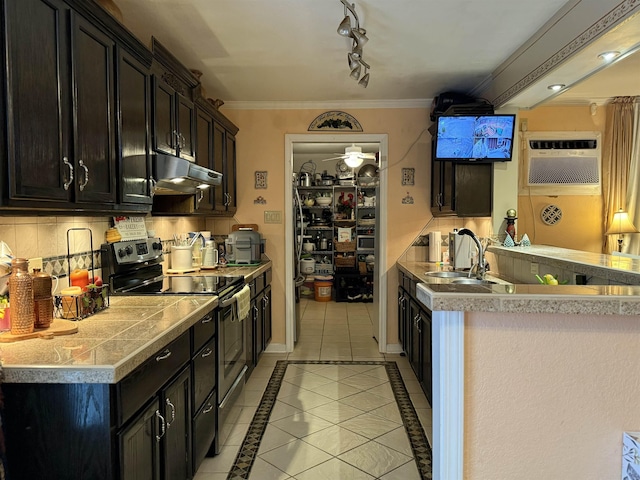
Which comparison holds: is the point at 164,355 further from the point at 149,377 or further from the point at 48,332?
the point at 48,332

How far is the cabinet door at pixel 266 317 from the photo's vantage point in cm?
394

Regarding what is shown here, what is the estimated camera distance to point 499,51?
299cm

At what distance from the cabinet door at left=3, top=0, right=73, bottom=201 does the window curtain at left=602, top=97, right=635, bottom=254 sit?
16.8 feet

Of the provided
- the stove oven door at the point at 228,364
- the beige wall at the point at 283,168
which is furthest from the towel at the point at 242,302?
the beige wall at the point at 283,168

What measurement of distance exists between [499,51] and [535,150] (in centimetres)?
207

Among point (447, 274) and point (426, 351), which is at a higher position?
point (447, 274)

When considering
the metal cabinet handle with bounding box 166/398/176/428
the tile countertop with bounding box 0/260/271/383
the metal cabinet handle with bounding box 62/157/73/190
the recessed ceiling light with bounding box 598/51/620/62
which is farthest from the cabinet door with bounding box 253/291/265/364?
the recessed ceiling light with bounding box 598/51/620/62

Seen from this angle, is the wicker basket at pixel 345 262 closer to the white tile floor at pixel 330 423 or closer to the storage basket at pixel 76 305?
the white tile floor at pixel 330 423

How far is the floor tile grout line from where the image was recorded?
2307mm

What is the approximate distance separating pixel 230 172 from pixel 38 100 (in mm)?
2727

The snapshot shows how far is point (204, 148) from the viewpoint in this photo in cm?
332

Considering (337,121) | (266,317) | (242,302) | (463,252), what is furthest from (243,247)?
(463,252)

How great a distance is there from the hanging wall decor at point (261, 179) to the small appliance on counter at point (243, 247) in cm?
61

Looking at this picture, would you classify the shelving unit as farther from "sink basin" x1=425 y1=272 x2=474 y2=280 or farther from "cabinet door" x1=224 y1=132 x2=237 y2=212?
"sink basin" x1=425 y1=272 x2=474 y2=280
